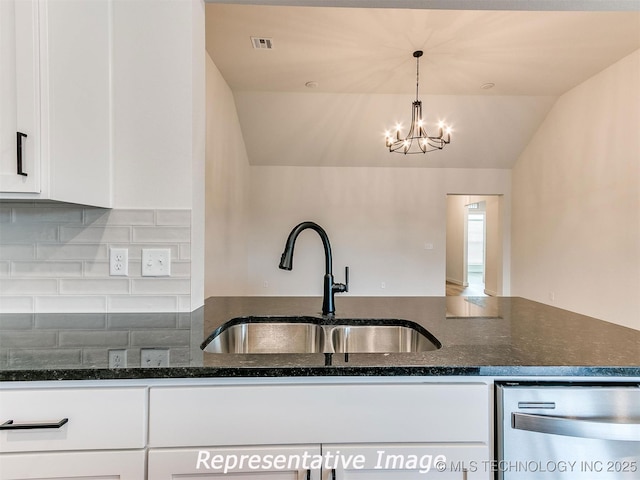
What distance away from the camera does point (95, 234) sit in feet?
→ 4.07

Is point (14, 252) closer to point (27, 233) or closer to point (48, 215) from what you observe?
point (27, 233)

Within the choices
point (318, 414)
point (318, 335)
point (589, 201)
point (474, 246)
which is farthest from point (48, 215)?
point (474, 246)

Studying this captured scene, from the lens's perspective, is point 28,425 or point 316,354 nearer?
point 28,425

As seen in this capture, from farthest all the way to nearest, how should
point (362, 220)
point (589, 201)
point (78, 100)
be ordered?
point (362, 220) < point (589, 201) < point (78, 100)

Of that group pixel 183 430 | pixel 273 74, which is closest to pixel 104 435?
pixel 183 430

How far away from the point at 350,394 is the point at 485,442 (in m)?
0.35

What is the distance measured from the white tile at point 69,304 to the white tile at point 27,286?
1.2 inches

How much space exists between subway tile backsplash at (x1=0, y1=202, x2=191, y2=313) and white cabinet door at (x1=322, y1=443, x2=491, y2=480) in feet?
2.72

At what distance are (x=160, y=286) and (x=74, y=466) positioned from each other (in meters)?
0.63

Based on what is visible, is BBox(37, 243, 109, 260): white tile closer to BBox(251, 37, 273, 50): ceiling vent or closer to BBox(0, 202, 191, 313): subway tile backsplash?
BBox(0, 202, 191, 313): subway tile backsplash

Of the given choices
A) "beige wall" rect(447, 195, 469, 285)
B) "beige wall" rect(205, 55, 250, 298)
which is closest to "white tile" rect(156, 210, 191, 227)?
"beige wall" rect(205, 55, 250, 298)

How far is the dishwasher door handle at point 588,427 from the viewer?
28.1 inches

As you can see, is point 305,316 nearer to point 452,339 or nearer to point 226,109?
point 452,339

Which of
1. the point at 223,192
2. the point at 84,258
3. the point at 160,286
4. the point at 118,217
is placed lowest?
the point at 160,286
